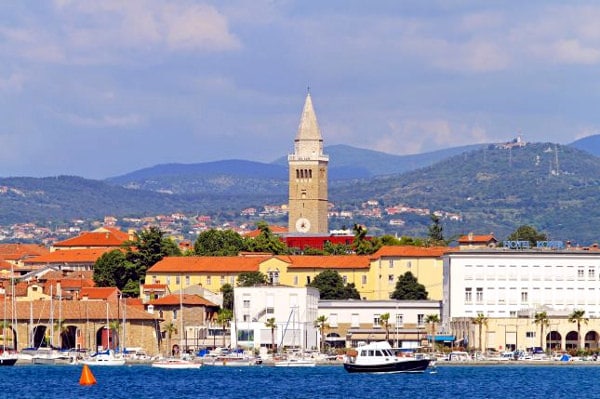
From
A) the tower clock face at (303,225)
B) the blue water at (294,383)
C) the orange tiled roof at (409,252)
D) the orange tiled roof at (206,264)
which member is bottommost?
the blue water at (294,383)

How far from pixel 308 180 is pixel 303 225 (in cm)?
540

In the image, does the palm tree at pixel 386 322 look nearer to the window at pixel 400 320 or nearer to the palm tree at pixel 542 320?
the window at pixel 400 320

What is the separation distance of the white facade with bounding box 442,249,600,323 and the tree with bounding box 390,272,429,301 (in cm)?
772

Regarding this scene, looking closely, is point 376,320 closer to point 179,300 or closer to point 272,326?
point 272,326

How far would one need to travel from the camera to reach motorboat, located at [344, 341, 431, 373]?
108 metres

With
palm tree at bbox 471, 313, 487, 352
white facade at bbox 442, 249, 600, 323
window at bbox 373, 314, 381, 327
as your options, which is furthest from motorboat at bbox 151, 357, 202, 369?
white facade at bbox 442, 249, 600, 323

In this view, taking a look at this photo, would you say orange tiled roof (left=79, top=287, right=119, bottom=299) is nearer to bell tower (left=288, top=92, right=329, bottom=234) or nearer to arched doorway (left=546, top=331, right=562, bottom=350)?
arched doorway (left=546, top=331, right=562, bottom=350)

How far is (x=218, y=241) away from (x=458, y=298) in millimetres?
39415

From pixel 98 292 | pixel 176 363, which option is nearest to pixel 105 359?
pixel 176 363

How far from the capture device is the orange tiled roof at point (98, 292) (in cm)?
14362

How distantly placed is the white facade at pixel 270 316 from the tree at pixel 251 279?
205 inches

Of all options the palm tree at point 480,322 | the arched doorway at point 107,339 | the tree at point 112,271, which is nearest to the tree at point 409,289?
the palm tree at point 480,322

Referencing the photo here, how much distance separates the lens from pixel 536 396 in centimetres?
9031

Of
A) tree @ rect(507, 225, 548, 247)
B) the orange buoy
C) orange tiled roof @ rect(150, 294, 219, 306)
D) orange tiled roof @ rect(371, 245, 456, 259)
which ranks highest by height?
tree @ rect(507, 225, 548, 247)
